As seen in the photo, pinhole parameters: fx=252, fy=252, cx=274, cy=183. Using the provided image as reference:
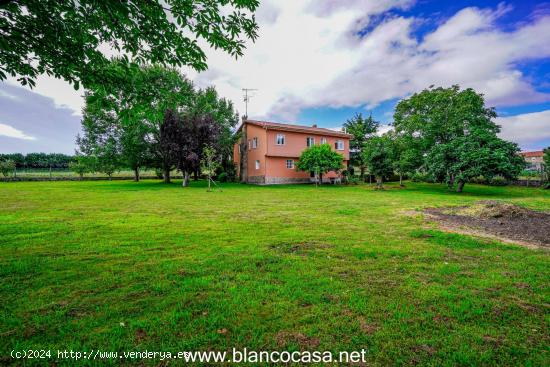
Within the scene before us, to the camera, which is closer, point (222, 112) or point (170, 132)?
point (170, 132)

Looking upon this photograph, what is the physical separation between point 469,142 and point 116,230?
24.9 m

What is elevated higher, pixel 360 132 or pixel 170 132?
pixel 360 132

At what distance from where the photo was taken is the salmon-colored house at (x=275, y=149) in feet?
95.0

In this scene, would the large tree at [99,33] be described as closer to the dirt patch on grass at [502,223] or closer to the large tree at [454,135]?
the dirt patch on grass at [502,223]

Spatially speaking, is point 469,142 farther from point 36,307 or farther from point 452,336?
point 36,307

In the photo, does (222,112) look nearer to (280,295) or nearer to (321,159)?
(321,159)

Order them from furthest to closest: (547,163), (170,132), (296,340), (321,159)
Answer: (321,159) < (170,132) < (547,163) < (296,340)

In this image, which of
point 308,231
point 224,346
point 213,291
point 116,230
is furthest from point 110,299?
point 308,231

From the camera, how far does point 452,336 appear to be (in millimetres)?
2506

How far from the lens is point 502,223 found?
26.3 ft

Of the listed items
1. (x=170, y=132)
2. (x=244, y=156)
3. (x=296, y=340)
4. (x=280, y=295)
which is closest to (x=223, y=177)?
(x=244, y=156)

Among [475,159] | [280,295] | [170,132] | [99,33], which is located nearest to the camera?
[280,295]

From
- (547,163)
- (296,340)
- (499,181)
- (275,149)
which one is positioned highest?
(275,149)

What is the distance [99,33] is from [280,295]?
5.78 m
